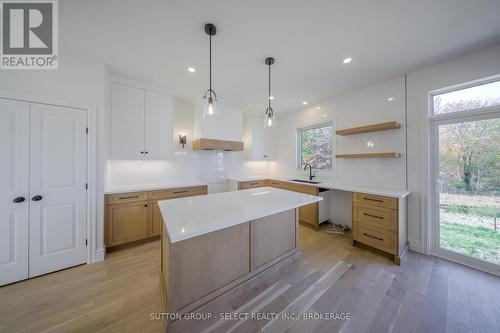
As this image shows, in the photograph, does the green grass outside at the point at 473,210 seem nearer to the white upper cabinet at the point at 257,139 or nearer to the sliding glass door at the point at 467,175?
the sliding glass door at the point at 467,175

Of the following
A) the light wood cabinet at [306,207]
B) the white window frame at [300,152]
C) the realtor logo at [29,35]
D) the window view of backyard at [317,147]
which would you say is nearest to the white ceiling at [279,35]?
the realtor logo at [29,35]

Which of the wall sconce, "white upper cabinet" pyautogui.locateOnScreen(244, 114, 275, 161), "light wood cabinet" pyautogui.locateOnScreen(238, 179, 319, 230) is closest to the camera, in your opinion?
"light wood cabinet" pyautogui.locateOnScreen(238, 179, 319, 230)

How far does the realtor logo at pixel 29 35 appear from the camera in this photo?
59.4 inches

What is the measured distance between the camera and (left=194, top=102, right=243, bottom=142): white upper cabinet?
331cm

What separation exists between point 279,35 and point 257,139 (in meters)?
2.76

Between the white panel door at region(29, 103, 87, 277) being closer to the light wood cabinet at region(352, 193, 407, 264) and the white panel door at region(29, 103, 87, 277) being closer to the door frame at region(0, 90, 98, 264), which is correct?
the door frame at region(0, 90, 98, 264)

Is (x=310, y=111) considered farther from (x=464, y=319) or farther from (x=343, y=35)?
(x=464, y=319)

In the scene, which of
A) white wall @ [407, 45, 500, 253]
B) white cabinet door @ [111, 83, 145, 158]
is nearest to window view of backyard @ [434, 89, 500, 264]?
white wall @ [407, 45, 500, 253]

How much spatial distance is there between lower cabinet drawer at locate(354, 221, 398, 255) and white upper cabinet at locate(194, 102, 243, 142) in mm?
2831

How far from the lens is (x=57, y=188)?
201cm

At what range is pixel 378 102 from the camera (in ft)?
9.23

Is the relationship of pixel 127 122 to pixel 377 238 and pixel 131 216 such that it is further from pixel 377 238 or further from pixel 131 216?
pixel 377 238

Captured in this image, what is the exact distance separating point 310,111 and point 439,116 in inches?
83.9

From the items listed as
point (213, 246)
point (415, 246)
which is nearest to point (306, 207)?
point (415, 246)
